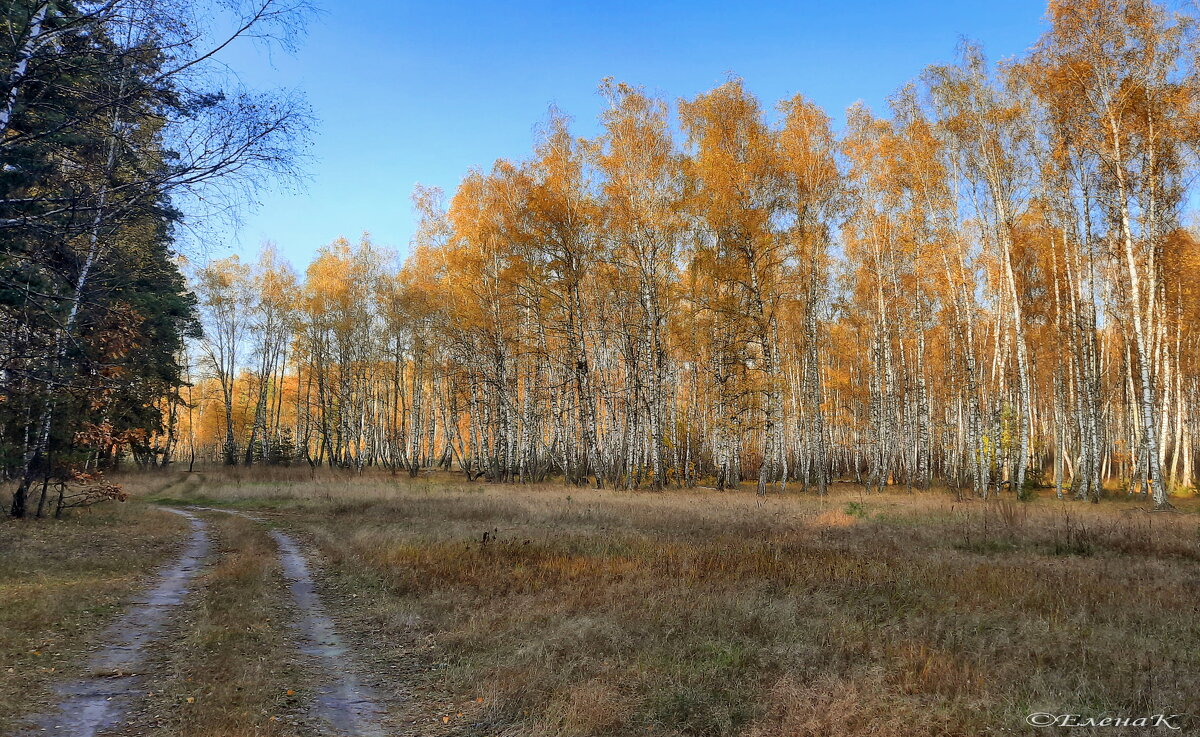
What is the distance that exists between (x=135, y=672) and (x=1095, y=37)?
2538cm

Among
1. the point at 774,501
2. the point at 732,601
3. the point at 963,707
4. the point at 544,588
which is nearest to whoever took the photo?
the point at 963,707

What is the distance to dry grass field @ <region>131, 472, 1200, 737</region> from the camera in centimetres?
469

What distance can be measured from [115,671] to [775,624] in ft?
21.9

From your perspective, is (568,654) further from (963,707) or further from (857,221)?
(857,221)

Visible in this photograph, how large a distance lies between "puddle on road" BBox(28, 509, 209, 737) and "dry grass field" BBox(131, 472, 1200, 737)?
2130 millimetres

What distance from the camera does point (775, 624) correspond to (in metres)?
6.46

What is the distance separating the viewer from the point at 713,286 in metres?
25.1

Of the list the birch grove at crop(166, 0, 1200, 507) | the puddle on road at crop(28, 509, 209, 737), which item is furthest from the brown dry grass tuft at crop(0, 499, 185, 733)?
the birch grove at crop(166, 0, 1200, 507)

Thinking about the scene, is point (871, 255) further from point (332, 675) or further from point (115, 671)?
point (115, 671)

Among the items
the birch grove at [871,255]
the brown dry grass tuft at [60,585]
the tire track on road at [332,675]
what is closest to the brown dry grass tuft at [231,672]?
the tire track on road at [332,675]

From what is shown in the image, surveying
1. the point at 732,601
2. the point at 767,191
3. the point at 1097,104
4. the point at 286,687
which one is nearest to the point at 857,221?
the point at 767,191

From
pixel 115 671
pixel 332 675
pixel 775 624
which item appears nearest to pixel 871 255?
pixel 775 624

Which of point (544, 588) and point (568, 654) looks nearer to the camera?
point (568, 654)

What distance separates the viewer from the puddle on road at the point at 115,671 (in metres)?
4.82
